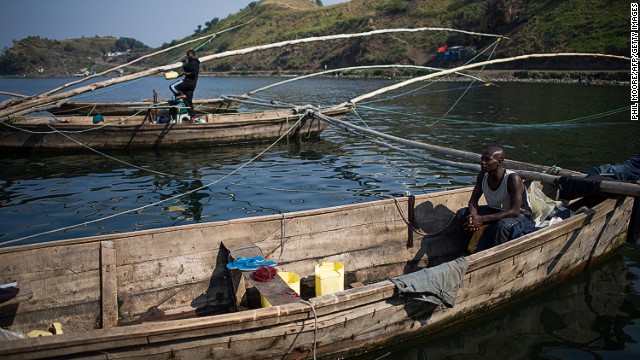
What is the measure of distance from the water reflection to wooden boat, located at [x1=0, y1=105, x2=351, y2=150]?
36.0ft

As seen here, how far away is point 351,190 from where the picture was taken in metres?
12.6

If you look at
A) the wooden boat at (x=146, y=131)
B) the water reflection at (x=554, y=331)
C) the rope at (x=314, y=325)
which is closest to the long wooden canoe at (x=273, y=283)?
the rope at (x=314, y=325)

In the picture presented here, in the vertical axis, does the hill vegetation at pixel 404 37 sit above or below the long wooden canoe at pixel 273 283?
above

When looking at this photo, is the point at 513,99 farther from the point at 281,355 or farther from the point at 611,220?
the point at 281,355

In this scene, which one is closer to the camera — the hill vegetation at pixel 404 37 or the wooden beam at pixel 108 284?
the wooden beam at pixel 108 284

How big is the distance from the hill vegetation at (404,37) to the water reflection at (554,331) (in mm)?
7642

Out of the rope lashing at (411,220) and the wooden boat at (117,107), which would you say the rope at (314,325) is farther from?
the wooden boat at (117,107)

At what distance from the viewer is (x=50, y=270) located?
5.46 meters

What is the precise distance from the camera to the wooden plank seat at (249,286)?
5.04 m

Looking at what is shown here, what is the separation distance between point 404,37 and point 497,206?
289 ft

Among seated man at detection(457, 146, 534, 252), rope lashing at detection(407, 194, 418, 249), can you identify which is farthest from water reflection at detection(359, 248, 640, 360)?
rope lashing at detection(407, 194, 418, 249)

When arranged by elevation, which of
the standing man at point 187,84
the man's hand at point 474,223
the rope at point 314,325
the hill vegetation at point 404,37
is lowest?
the rope at point 314,325

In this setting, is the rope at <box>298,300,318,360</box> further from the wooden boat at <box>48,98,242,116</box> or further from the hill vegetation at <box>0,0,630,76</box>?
the wooden boat at <box>48,98,242,116</box>

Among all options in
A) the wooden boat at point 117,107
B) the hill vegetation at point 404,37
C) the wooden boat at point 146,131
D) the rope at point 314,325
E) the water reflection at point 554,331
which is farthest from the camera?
the hill vegetation at point 404,37
